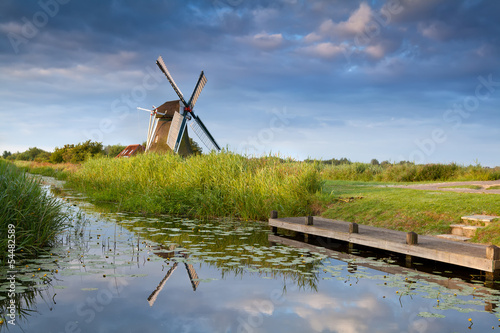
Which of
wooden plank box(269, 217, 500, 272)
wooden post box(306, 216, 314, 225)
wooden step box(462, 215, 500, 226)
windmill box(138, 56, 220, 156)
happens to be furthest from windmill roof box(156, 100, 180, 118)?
wooden step box(462, 215, 500, 226)

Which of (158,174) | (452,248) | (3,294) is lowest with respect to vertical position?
(3,294)

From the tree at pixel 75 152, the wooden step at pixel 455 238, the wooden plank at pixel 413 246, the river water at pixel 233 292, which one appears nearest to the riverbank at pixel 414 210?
the wooden step at pixel 455 238

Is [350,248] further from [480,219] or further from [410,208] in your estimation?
[480,219]

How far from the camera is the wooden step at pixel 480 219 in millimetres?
8617

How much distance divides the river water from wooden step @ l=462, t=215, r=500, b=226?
7.41ft

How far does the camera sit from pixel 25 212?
7.41 metres

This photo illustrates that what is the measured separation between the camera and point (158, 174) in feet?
53.4

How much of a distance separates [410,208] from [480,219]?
1.93 metres

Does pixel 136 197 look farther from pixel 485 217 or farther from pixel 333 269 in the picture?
pixel 485 217

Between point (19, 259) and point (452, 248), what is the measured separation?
747 cm

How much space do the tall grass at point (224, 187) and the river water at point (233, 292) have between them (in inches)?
156

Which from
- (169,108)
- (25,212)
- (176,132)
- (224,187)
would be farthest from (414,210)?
(169,108)

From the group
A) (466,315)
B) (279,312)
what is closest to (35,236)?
(279,312)

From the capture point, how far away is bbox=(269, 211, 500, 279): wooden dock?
6129mm
